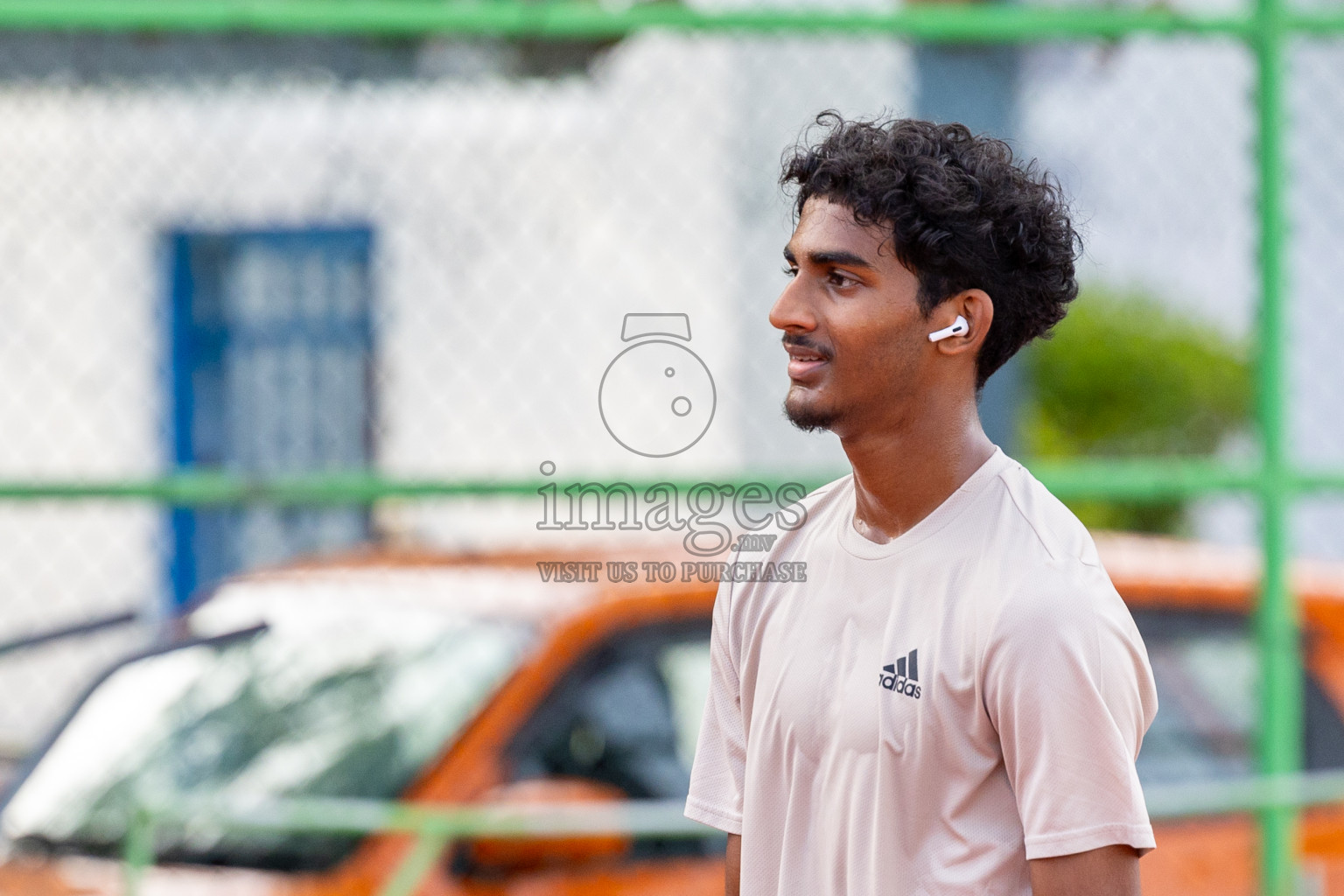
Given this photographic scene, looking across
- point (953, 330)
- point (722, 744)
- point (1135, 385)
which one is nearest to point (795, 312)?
point (953, 330)

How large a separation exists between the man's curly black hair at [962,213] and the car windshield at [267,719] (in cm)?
186

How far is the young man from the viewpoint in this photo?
4.91 ft

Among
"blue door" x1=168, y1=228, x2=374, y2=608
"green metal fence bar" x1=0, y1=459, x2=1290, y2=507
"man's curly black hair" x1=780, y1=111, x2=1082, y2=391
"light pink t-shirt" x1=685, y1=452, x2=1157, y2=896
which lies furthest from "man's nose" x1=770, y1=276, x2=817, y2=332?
"blue door" x1=168, y1=228, x2=374, y2=608

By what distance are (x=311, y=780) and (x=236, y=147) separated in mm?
2035

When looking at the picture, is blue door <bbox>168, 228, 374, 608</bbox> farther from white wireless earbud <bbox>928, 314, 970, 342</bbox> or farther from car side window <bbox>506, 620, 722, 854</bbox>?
white wireless earbud <bbox>928, 314, 970, 342</bbox>

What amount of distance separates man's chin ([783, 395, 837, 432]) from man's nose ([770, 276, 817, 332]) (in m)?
0.09

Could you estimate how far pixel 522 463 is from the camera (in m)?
4.58

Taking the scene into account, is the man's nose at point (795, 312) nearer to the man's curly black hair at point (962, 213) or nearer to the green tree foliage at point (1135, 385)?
the man's curly black hair at point (962, 213)

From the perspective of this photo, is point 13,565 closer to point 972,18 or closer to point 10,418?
point 10,418

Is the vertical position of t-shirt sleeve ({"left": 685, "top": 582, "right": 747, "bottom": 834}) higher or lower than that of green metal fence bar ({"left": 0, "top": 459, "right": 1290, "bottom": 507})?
lower

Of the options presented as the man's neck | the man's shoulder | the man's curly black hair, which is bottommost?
the man's shoulder

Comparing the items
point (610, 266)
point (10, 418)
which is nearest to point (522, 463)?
point (610, 266)

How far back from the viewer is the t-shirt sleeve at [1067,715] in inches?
58.2

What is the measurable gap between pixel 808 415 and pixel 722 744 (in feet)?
1.62
